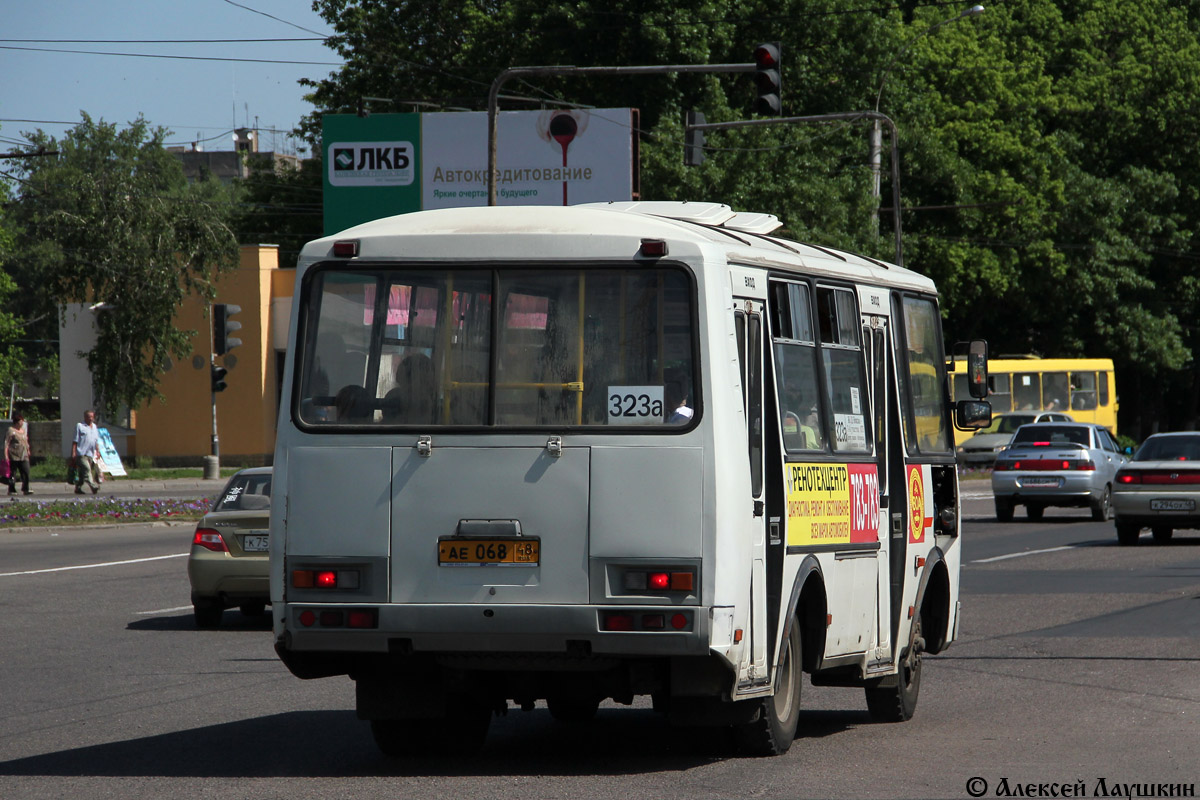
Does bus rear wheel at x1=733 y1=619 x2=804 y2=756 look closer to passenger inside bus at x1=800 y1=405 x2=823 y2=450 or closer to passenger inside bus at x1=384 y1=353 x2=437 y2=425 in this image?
passenger inside bus at x1=800 y1=405 x2=823 y2=450

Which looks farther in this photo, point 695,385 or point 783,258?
point 783,258

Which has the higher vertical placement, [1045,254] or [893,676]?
[1045,254]

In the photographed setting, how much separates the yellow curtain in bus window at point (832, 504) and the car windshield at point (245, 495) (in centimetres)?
801

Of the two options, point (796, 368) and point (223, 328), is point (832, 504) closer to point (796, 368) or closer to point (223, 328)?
point (796, 368)

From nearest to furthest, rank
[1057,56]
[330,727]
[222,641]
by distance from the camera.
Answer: [330,727] → [222,641] → [1057,56]

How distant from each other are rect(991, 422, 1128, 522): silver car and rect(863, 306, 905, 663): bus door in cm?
2083

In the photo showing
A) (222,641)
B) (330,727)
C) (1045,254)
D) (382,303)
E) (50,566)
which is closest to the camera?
(382,303)

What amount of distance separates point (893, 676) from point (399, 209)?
33.6m

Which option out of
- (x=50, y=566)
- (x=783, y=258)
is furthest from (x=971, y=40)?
(x=783, y=258)

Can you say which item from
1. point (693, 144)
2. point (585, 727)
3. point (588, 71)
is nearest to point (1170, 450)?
point (693, 144)

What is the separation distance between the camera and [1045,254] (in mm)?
56156

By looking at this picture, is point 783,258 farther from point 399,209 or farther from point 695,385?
point 399,209

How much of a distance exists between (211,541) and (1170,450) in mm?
15551

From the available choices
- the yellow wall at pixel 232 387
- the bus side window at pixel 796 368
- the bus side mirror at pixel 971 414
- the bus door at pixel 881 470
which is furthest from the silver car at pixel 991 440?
the bus side window at pixel 796 368
